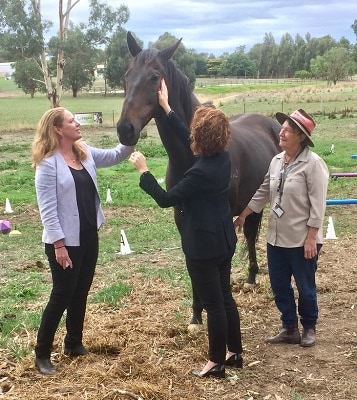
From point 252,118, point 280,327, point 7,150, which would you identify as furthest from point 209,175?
point 7,150

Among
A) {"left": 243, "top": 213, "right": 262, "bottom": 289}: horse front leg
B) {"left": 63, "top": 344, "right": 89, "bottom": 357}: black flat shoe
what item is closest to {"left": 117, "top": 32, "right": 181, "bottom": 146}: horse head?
{"left": 63, "top": 344, "right": 89, "bottom": 357}: black flat shoe

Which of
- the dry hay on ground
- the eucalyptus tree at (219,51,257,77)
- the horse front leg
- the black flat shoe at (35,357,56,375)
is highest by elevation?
the eucalyptus tree at (219,51,257,77)

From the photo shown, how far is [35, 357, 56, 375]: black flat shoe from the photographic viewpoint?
3832 millimetres

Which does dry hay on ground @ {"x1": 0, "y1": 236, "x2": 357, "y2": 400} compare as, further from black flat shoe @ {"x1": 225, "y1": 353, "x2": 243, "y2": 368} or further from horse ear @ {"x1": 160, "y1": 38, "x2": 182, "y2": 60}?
horse ear @ {"x1": 160, "y1": 38, "x2": 182, "y2": 60}

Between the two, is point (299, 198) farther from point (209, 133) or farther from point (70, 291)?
point (70, 291)

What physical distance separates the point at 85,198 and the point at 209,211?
916 mm

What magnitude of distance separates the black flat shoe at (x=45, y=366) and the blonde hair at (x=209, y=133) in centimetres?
188

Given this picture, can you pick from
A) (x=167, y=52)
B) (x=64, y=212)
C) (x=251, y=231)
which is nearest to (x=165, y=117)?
(x=167, y=52)

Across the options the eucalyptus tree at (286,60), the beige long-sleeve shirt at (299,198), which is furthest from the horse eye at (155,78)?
the eucalyptus tree at (286,60)

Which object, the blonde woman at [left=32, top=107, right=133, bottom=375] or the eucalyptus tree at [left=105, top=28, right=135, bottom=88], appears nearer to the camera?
the blonde woman at [left=32, top=107, right=133, bottom=375]

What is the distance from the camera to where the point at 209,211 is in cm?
349

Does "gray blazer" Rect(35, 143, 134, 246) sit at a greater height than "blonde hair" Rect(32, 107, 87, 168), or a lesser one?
lesser

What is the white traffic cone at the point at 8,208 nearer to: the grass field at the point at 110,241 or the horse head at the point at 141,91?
the grass field at the point at 110,241

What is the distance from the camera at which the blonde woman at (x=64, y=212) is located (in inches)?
142
